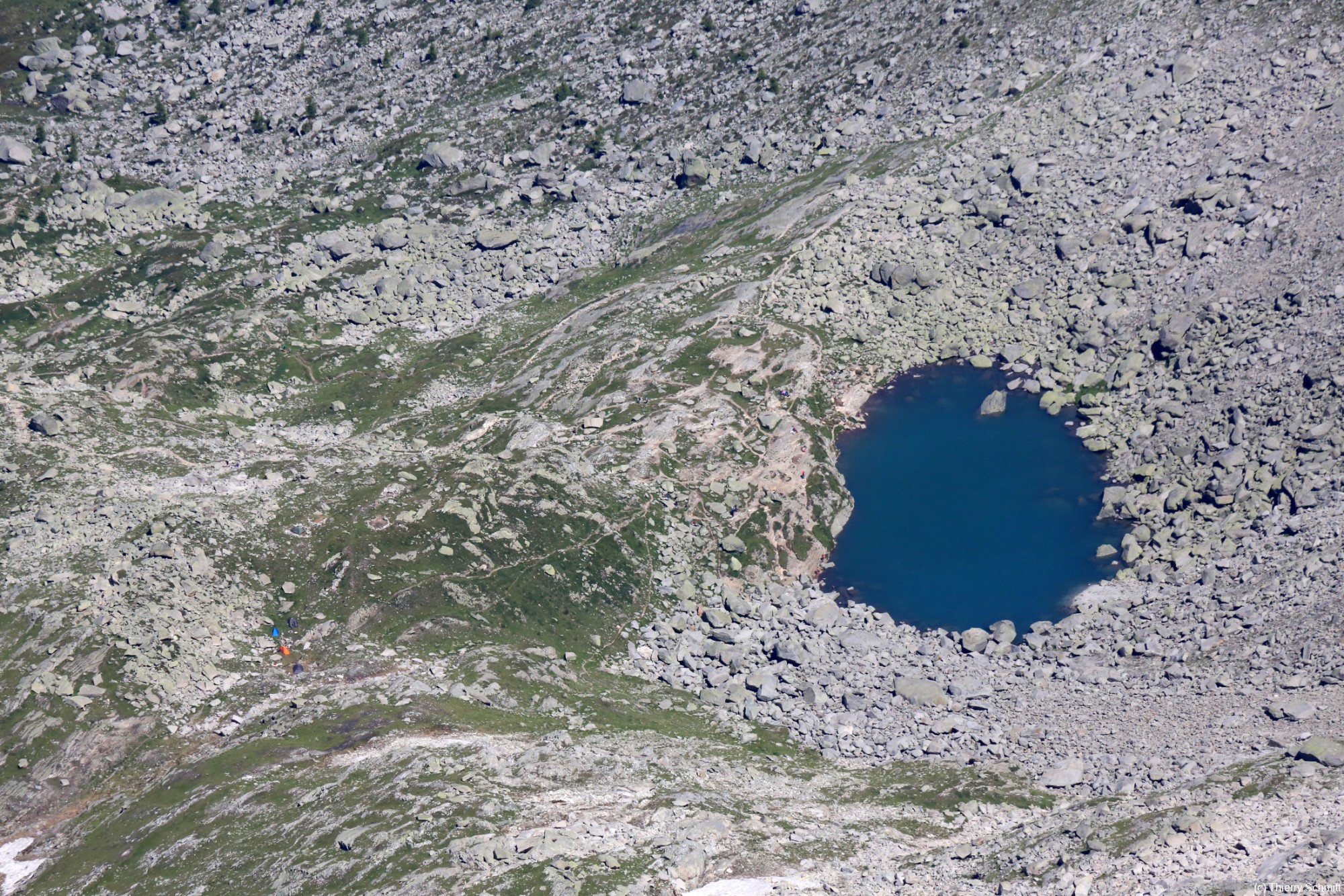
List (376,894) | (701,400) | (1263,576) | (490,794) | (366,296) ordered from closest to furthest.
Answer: (376,894), (490,794), (1263,576), (701,400), (366,296)

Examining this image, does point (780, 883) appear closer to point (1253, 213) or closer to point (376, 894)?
point (376, 894)

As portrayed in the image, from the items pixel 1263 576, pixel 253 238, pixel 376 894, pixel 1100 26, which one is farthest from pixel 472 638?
pixel 1100 26

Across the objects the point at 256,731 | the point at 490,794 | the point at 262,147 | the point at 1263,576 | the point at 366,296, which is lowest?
the point at 1263,576

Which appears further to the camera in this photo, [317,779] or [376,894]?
[317,779]

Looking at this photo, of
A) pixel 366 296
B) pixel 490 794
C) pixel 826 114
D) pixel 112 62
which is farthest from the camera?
pixel 112 62

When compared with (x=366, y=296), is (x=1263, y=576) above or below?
below

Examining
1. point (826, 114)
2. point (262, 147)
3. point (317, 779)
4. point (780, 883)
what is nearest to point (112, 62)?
point (262, 147)
